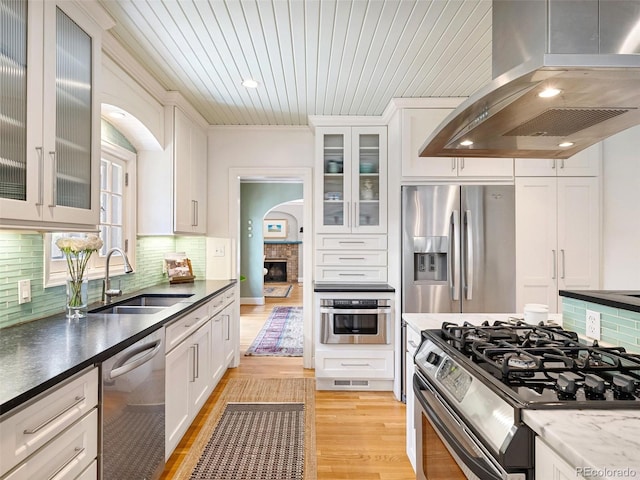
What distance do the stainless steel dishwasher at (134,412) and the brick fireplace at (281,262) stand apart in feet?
30.7

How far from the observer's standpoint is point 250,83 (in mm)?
2865

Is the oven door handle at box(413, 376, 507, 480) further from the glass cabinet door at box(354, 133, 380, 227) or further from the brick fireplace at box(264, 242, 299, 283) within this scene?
the brick fireplace at box(264, 242, 299, 283)

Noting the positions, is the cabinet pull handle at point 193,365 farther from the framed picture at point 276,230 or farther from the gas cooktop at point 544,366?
the framed picture at point 276,230

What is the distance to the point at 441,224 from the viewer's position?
3.12 m

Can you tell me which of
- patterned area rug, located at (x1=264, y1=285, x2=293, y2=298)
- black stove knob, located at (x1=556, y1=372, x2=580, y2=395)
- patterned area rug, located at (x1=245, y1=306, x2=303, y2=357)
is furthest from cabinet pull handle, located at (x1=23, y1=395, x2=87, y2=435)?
patterned area rug, located at (x1=264, y1=285, x2=293, y2=298)

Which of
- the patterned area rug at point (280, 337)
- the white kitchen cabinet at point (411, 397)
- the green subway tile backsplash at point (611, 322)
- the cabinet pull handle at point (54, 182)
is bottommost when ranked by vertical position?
the patterned area rug at point (280, 337)

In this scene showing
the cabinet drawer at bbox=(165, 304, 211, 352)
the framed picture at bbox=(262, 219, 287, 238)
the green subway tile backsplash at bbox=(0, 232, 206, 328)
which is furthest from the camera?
the framed picture at bbox=(262, 219, 287, 238)

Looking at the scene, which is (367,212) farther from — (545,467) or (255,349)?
(545,467)

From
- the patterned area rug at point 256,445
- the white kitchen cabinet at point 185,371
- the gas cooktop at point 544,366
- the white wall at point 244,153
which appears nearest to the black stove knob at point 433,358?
the gas cooktop at point 544,366

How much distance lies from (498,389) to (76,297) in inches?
79.1

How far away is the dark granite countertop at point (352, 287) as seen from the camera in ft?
10.7

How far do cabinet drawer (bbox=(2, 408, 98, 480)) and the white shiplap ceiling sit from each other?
1.98 m

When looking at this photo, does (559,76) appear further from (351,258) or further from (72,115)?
(351,258)

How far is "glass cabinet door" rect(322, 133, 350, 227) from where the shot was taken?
144 inches
